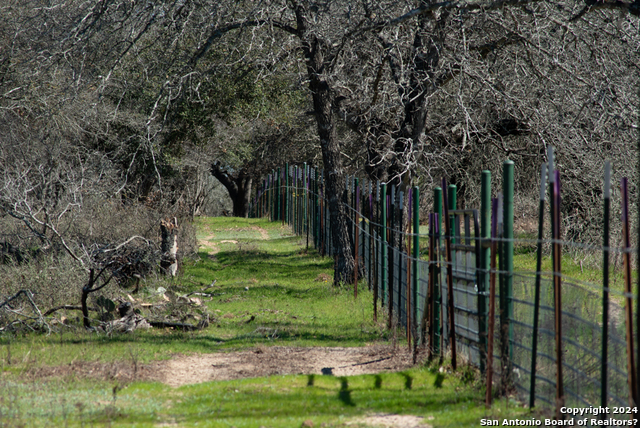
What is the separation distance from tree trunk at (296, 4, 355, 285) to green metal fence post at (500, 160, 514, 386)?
6649 millimetres

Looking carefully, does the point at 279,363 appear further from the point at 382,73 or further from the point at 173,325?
the point at 382,73

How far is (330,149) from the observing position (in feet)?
40.7

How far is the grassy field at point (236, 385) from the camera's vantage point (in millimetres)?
5258

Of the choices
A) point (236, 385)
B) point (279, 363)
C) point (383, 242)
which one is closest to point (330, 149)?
point (383, 242)

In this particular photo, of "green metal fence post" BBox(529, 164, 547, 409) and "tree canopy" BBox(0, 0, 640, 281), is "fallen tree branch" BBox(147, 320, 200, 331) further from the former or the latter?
"green metal fence post" BBox(529, 164, 547, 409)

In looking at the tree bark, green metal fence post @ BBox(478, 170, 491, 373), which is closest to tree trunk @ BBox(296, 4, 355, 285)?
green metal fence post @ BBox(478, 170, 491, 373)

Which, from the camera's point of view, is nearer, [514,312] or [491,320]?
[491,320]

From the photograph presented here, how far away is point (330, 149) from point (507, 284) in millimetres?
7448

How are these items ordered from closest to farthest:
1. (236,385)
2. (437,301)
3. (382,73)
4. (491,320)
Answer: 1. (491,320)
2. (236,385)
3. (437,301)
4. (382,73)

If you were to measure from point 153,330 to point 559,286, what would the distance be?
625 cm

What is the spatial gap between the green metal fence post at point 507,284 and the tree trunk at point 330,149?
21.8 ft

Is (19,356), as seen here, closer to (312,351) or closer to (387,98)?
(312,351)

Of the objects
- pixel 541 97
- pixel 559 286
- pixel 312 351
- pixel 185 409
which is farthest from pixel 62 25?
pixel 559 286

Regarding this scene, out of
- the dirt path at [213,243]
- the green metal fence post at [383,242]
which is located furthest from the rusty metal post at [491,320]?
the dirt path at [213,243]
